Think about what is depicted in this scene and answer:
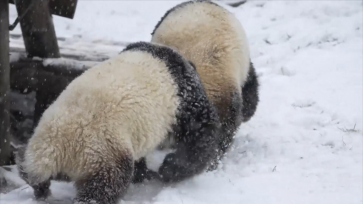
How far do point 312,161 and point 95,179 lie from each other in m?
2.26

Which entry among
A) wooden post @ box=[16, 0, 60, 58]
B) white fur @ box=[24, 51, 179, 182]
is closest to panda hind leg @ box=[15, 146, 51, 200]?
white fur @ box=[24, 51, 179, 182]

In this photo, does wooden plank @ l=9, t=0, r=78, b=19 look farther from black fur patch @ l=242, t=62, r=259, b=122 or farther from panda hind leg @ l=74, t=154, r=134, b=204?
panda hind leg @ l=74, t=154, r=134, b=204

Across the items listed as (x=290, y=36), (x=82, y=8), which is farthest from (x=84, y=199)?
(x=82, y=8)

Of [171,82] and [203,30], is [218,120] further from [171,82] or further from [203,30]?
[203,30]

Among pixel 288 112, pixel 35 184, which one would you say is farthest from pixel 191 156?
pixel 288 112

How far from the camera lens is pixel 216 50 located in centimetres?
479

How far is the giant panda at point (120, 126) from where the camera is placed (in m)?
3.38

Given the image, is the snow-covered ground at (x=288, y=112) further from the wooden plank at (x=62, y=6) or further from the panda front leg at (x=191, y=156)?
the wooden plank at (x=62, y=6)

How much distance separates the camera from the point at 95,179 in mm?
3379

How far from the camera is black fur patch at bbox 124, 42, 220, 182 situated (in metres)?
4.12

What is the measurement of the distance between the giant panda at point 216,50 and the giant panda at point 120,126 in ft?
1.26

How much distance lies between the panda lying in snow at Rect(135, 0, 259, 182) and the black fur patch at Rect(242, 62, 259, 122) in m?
0.01

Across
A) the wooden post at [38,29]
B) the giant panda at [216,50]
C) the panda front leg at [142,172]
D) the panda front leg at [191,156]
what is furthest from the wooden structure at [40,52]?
the panda front leg at [191,156]

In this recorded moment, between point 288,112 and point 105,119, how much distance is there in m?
3.05
